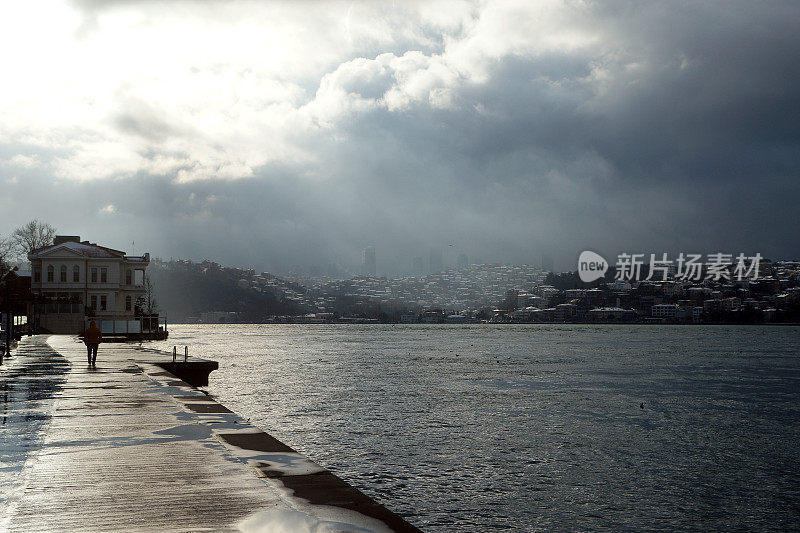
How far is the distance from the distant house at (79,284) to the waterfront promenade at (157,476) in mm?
87989

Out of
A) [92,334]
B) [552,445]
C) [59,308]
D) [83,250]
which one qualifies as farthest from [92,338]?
[83,250]

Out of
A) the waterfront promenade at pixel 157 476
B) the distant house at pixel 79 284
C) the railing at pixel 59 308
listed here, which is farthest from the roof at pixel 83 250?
the waterfront promenade at pixel 157 476

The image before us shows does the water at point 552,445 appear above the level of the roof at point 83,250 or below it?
below

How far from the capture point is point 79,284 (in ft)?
339

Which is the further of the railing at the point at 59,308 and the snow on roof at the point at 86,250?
the snow on roof at the point at 86,250

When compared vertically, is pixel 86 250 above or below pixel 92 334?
above

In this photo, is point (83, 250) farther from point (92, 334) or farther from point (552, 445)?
point (552, 445)

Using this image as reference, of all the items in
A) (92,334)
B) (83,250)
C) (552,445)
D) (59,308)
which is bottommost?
(552,445)

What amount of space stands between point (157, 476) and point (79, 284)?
10238cm

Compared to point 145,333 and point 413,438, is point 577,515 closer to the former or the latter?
point 413,438

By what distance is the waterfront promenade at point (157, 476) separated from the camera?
7.98 meters

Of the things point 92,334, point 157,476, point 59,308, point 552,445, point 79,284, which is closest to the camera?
point 157,476

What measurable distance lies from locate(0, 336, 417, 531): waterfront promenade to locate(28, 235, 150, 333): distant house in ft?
289

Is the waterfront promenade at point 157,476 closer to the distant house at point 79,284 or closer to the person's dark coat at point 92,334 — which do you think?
the person's dark coat at point 92,334
